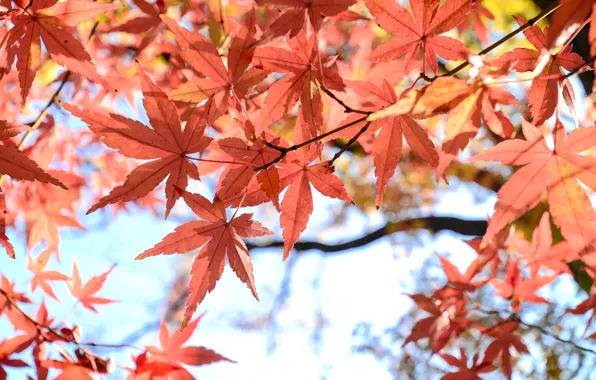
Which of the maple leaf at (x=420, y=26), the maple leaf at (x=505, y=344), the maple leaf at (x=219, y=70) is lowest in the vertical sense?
the maple leaf at (x=505, y=344)

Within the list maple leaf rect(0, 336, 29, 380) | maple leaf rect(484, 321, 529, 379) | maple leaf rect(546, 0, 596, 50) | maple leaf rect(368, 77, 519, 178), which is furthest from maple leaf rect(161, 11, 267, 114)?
maple leaf rect(484, 321, 529, 379)

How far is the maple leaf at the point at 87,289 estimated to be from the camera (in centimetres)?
125

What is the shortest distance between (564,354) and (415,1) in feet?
7.38

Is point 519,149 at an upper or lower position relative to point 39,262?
upper

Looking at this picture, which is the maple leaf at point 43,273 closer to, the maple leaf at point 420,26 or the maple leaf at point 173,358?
the maple leaf at point 173,358

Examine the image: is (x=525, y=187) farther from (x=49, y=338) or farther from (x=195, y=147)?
(x=49, y=338)

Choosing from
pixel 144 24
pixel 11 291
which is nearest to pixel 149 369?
pixel 11 291

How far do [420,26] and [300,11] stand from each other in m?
0.20

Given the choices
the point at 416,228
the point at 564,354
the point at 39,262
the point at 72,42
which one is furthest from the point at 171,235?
the point at 416,228

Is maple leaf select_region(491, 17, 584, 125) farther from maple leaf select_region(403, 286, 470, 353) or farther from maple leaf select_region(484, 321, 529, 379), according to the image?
maple leaf select_region(484, 321, 529, 379)

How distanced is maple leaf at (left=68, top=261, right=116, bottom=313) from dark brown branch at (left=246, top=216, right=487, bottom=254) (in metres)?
2.02

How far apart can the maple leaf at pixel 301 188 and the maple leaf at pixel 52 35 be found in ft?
1.06

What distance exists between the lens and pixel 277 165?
2.46ft

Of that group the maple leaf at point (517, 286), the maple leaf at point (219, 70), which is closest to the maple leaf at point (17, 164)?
the maple leaf at point (219, 70)
